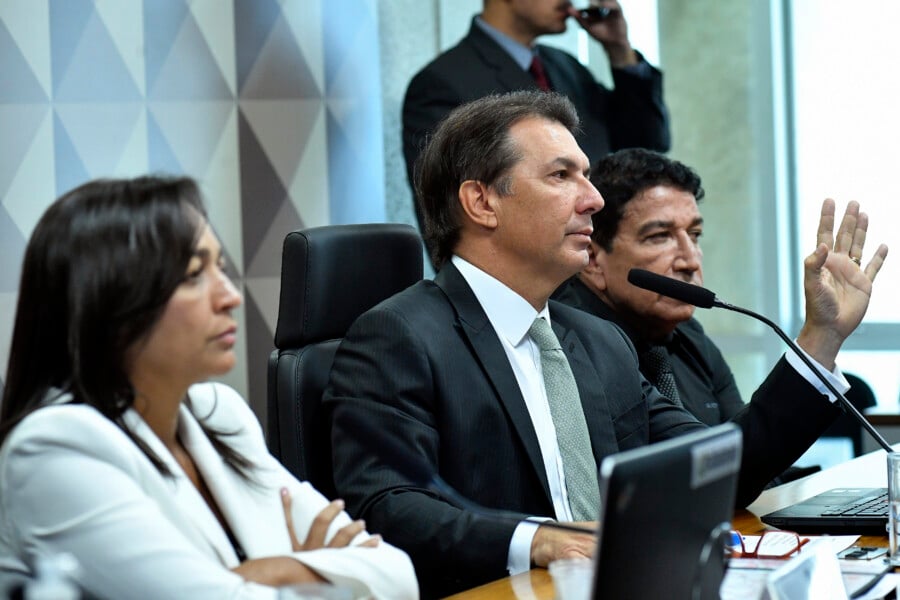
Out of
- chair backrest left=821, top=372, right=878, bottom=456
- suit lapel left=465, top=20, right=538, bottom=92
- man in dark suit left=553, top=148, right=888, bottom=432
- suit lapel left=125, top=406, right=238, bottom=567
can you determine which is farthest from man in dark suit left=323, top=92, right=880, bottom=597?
chair backrest left=821, top=372, right=878, bottom=456

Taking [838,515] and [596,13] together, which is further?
[596,13]

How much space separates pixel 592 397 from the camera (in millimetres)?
2143

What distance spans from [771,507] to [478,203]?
74 centimetres

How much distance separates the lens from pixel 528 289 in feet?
7.25

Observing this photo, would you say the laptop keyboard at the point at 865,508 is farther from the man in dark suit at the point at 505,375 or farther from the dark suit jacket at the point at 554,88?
the dark suit jacket at the point at 554,88

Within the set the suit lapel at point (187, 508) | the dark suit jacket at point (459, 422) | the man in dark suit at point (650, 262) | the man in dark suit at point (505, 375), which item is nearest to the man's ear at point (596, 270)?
the man in dark suit at point (650, 262)

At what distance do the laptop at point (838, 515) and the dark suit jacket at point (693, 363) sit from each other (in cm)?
56

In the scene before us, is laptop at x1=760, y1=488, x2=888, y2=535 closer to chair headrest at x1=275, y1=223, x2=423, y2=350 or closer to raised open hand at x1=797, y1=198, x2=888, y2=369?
raised open hand at x1=797, y1=198, x2=888, y2=369

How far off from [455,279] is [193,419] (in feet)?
2.44

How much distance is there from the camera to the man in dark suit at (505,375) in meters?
1.88

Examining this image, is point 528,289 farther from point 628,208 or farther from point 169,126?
point 169,126

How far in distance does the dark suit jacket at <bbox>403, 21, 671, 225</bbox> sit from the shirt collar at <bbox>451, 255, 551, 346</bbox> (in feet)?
3.95

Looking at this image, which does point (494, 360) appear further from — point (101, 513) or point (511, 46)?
point (511, 46)

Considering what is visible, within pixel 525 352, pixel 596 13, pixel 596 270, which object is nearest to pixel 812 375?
pixel 525 352
